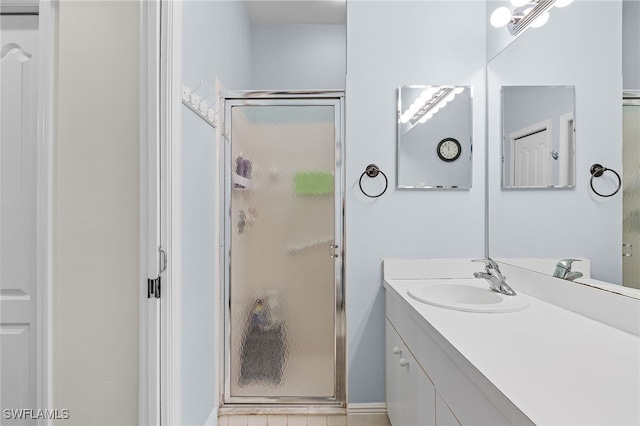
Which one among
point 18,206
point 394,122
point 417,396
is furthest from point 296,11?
point 417,396

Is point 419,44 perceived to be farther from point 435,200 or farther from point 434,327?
point 434,327

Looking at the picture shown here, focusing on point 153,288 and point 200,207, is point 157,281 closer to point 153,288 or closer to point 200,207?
point 153,288

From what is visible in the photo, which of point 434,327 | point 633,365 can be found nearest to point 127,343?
point 434,327

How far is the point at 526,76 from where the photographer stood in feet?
5.64

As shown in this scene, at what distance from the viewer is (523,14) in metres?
1.73

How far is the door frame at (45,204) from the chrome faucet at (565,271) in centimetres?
185

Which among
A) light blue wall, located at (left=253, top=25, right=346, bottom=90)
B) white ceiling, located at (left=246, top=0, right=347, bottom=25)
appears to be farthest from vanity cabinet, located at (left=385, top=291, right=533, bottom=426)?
white ceiling, located at (left=246, top=0, right=347, bottom=25)

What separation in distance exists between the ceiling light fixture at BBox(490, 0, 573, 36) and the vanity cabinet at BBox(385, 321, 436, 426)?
1.56 metres

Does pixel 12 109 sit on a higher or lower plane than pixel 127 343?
higher

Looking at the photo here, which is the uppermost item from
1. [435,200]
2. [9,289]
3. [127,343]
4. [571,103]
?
[571,103]

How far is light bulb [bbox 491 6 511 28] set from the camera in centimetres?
187

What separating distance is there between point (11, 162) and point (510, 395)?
4.27 ft

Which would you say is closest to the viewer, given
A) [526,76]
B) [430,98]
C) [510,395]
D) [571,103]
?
[510,395]

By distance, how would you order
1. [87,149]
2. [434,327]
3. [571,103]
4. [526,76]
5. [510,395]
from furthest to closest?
[526,76] → [571,103] → [87,149] → [434,327] → [510,395]
